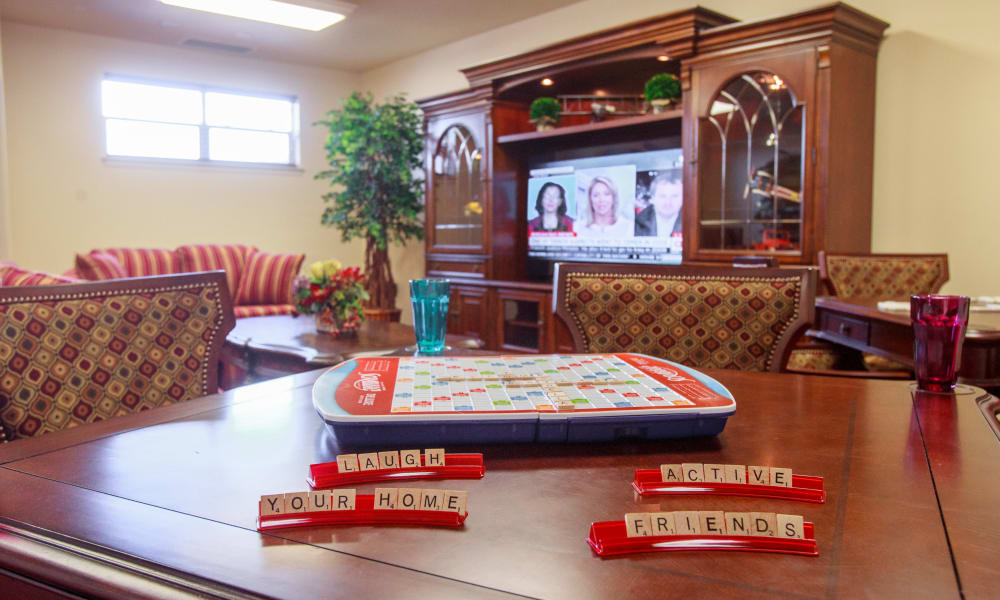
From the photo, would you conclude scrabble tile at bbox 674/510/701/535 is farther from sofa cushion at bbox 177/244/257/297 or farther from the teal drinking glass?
sofa cushion at bbox 177/244/257/297

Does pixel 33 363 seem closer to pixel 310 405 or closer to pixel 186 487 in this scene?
pixel 310 405

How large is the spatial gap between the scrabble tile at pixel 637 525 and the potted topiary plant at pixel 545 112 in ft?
14.6

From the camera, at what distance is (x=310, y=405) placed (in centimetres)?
96

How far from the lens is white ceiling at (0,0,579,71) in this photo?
5.02 meters

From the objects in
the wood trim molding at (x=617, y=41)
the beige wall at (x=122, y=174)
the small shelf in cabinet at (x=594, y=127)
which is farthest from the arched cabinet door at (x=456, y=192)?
the beige wall at (x=122, y=174)

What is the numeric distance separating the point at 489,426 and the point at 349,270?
2.36m

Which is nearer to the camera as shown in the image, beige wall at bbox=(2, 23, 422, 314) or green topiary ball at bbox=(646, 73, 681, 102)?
green topiary ball at bbox=(646, 73, 681, 102)

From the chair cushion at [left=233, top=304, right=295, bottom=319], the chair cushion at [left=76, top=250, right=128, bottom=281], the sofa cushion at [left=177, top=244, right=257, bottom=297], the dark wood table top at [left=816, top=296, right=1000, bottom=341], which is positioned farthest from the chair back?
the sofa cushion at [left=177, top=244, right=257, bottom=297]

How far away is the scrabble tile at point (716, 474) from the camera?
64 cm

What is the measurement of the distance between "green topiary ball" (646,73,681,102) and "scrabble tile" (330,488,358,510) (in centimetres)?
384

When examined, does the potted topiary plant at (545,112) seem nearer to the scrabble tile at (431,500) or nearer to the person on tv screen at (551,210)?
the person on tv screen at (551,210)

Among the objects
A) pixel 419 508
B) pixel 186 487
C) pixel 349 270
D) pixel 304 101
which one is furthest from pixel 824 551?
pixel 304 101

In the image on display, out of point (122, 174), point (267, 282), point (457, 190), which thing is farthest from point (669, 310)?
point (122, 174)

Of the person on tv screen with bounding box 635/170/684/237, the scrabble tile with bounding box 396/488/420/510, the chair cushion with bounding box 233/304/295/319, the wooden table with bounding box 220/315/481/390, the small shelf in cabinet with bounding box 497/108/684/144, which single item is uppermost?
the small shelf in cabinet with bounding box 497/108/684/144
